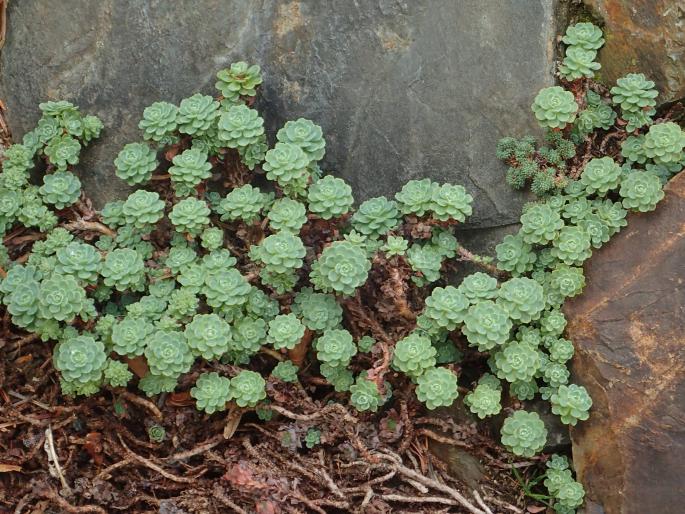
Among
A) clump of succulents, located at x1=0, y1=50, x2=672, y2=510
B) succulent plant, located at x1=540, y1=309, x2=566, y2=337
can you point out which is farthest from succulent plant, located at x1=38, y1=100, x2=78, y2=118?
succulent plant, located at x1=540, y1=309, x2=566, y2=337

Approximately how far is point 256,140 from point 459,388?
1.40 meters

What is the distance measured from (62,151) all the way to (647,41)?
263 cm

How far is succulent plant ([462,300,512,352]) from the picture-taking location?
10.9ft

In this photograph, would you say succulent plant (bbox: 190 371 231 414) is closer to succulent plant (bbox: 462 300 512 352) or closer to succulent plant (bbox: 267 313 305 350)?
succulent plant (bbox: 267 313 305 350)

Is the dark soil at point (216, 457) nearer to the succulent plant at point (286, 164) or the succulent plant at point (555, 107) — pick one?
the succulent plant at point (286, 164)

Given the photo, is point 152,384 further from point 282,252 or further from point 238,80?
point 238,80

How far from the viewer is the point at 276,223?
11.4 feet

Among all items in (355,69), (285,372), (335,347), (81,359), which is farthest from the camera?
(355,69)

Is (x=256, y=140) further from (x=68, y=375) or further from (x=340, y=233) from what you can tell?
(x=68, y=375)

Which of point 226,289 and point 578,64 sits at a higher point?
point 578,64

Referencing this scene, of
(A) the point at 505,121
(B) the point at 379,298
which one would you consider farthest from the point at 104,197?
(A) the point at 505,121

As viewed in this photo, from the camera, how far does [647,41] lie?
3525 millimetres

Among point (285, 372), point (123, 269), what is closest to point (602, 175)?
point (285, 372)

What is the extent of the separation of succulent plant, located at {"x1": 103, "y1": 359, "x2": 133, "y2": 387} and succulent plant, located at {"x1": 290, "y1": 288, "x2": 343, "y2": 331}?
0.74m
